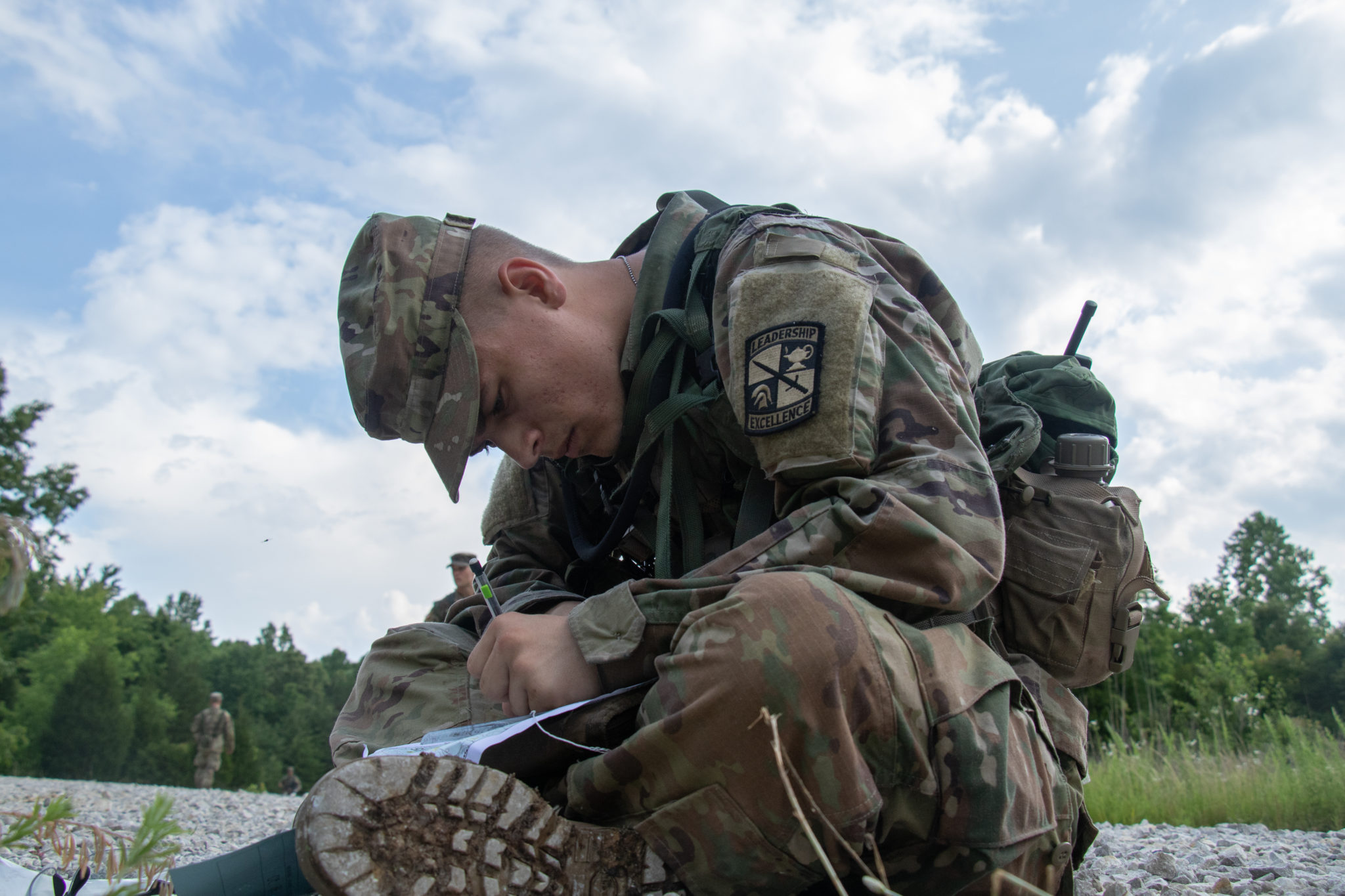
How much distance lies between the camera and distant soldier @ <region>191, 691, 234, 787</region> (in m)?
22.4

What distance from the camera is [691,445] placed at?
2.46 metres

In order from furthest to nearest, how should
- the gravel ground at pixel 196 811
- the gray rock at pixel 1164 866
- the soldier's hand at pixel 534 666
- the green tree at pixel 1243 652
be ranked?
the green tree at pixel 1243 652
the gravel ground at pixel 196 811
the gray rock at pixel 1164 866
the soldier's hand at pixel 534 666

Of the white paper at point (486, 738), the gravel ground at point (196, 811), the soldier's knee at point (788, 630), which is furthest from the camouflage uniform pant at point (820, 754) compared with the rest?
the gravel ground at point (196, 811)

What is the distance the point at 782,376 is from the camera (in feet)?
6.31

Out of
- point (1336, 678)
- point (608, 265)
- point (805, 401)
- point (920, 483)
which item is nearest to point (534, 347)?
point (608, 265)

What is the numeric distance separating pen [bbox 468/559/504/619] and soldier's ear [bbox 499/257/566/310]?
0.73 meters

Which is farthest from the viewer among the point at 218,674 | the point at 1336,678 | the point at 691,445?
the point at 218,674

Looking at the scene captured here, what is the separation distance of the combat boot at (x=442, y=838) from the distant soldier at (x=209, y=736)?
23.8 m

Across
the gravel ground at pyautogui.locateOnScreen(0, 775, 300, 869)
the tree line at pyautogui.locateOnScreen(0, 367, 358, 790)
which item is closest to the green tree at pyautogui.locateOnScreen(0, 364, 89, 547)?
the tree line at pyautogui.locateOnScreen(0, 367, 358, 790)

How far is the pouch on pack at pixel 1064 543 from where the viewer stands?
2.25 meters

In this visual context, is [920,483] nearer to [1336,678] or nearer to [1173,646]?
[1173,646]

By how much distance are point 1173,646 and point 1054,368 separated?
35876 mm

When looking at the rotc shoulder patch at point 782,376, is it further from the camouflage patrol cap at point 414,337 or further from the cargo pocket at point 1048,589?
the camouflage patrol cap at point 414,337

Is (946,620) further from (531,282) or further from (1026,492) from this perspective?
(531,282)
